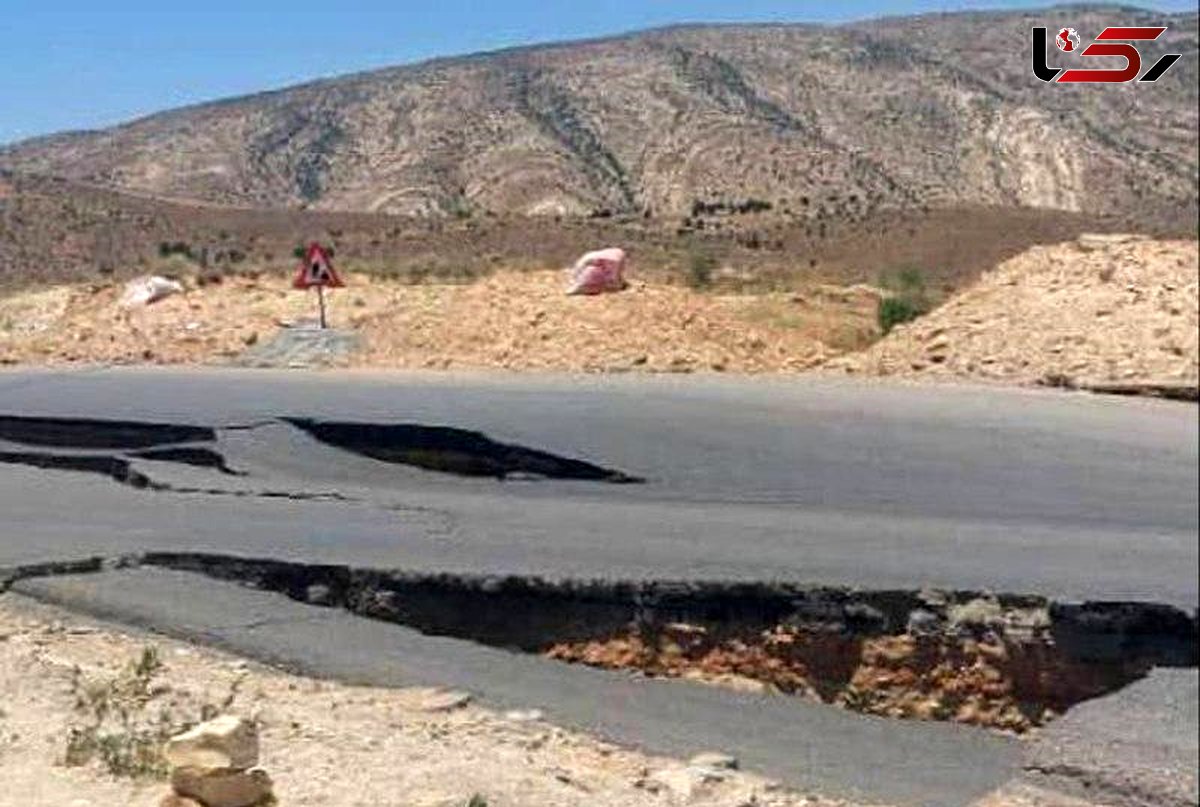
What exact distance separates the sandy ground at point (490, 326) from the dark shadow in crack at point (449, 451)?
15.1ft

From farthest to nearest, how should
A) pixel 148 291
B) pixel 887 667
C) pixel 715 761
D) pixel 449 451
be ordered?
pixel 148 291 < pixel 449 451 < pixel 887 667 < pixel 715 761

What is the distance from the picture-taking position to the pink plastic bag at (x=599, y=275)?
2197cm

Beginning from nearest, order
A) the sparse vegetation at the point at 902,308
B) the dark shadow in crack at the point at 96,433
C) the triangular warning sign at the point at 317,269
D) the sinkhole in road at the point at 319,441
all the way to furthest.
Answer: the sinkhole in road at the point at 319,441 → the dark shadow in crack at the point at 96,433 → the triangular warning sign at the point at 317,269 → the sparse vegetation at the point at 902,308

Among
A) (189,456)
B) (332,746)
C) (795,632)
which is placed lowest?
(332,746)

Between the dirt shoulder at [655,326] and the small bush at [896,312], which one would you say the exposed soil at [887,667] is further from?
the small bush at [896,312]

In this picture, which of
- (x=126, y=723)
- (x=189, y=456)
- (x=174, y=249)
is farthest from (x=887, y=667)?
(x=174, y=249)

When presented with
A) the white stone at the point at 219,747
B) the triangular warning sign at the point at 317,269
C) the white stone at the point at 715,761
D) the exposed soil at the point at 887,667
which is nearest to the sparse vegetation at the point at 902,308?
the triangular warning sign at the point at 317,269

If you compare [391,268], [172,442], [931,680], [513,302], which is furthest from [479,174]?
[931,680]

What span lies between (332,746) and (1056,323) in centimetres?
892

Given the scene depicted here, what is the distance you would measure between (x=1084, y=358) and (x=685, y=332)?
7399mm

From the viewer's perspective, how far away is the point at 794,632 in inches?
344

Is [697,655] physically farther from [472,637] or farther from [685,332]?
[685,332]

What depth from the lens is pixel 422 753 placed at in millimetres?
7039

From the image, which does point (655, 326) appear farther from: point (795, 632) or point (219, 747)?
point (219, 747)
